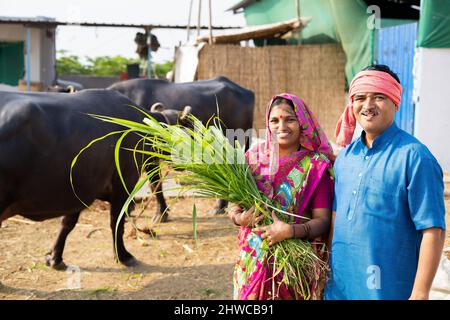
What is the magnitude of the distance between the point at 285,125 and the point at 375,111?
39 centimetres

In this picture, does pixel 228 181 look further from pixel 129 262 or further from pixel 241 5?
pixel 241 5

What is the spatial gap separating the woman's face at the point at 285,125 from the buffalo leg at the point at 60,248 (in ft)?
9.28

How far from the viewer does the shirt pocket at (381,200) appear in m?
1.74

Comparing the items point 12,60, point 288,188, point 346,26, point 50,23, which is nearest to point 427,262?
point 288,188

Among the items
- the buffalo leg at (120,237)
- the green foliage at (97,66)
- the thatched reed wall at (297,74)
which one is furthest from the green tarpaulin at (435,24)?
the green foliage at (97,66)

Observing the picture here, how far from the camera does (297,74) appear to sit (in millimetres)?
9727

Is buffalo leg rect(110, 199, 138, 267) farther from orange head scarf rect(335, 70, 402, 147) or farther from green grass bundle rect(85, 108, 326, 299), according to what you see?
orange head scarf rect(335, 70, 402, 147)

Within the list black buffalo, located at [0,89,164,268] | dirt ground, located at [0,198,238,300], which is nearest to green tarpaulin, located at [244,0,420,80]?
dirt ground, located at [0,198,238,300]

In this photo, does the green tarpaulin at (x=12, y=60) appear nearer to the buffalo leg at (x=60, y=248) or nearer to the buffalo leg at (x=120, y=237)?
the buffalo leg at (x=60, y=248)

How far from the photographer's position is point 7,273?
4.18 meters

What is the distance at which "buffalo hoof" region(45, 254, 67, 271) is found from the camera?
14.1ft

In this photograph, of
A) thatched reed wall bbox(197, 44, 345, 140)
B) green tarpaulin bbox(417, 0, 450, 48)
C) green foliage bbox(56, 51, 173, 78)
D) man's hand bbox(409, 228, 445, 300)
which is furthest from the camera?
green foliage bbox(56, 51, 173, 78)

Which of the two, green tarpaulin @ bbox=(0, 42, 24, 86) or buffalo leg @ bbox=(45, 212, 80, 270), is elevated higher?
green tarpaulin @ bbox=(0, 42, 24, 86)
